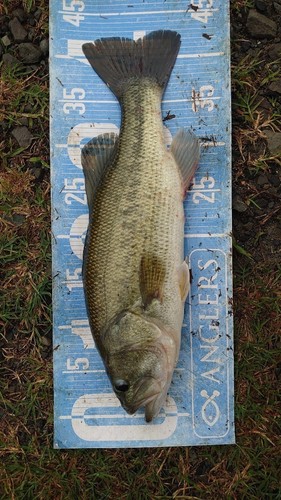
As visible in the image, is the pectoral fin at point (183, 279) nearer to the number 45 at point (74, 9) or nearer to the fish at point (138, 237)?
the fish at point (138, 237)

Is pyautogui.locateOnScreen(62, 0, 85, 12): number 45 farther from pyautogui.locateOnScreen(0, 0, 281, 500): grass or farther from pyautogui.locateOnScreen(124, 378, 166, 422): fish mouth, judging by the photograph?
pyautogui.locateOnScreen(124, 378, 166, 422): fish mouth

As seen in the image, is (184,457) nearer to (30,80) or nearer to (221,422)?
(221,422)

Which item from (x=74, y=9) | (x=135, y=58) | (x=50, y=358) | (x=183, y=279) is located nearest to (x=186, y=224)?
(x=183, y=279)

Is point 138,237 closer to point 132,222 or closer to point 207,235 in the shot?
point 132,222

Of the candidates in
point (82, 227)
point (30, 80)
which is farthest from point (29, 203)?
point (30, 80)

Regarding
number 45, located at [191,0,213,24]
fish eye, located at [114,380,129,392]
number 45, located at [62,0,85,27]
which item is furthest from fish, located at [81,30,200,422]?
number 45, located at [62,0,85,27]
